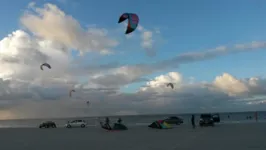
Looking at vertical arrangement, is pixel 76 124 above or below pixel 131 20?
below

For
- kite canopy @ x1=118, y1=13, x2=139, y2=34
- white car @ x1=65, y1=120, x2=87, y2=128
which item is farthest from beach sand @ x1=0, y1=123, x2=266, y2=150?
white car @ x1=65, y1=120, x2=87, y2=128

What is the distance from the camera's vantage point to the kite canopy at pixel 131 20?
790 inches

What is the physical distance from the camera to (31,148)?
18.9 m

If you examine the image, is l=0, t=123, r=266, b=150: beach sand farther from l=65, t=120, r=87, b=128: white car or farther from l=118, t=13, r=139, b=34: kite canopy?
l=65, t=120, r=87, b=128: white car

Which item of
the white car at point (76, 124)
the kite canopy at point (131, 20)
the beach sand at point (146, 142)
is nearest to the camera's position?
the beach sand at point (146, 142)

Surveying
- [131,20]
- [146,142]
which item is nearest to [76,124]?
[146,142]

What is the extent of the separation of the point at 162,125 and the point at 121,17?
22.1 m

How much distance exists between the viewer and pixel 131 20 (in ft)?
70.3

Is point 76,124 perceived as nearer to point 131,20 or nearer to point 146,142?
point 146,142

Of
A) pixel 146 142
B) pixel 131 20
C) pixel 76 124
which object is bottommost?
pixel 146 142

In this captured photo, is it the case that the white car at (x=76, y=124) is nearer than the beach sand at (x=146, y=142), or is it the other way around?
the beach sand at (x=146, y=142)

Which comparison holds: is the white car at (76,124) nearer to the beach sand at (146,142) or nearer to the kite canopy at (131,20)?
the beach sand at (146,142)

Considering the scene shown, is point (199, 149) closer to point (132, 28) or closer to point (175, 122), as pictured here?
A: point (132, 28)

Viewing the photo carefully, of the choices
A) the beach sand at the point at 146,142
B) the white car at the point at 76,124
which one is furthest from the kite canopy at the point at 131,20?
the white car at the point at 76,124
